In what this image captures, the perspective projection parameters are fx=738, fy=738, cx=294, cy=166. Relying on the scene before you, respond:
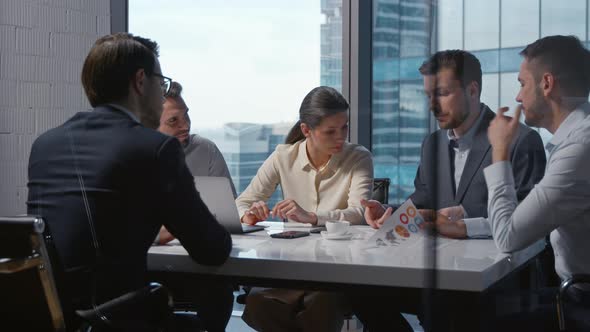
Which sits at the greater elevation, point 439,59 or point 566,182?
point 439,59

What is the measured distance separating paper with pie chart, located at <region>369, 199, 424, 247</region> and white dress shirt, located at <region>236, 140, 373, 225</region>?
2.70ft

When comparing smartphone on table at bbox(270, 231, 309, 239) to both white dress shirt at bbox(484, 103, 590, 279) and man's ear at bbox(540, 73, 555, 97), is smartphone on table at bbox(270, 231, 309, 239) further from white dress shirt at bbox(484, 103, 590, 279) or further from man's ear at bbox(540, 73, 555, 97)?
man's ear at bbox(540, 73, 555, 97)

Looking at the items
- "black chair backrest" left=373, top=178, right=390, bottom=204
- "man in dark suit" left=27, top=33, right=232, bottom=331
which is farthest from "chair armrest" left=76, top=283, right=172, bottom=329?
"black chair backrest" left=373, top=178, right=390, bottom=204

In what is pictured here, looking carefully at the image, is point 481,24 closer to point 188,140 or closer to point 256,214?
point 256,214

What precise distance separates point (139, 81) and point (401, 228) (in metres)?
0.82

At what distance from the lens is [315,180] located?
311 centimetres

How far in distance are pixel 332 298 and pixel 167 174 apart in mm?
767

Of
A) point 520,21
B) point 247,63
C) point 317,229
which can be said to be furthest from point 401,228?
point 247,63

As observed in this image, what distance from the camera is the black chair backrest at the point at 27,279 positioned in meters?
1.56

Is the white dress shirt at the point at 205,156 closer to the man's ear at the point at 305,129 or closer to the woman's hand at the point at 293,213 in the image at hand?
the man's ear at the point at 305,129

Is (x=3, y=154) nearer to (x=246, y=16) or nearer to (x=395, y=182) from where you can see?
(x=246, y=16)

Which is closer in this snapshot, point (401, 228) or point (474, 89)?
point (474, 89)

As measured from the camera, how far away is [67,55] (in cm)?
386

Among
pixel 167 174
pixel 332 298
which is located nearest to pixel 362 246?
pixel 332 298
